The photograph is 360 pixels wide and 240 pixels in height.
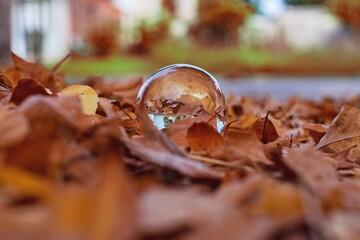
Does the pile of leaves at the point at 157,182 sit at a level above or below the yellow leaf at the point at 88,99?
Result: above

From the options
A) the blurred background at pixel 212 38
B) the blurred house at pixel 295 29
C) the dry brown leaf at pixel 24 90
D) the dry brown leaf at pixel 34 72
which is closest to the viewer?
the dry brown leaf at pixel 24 90

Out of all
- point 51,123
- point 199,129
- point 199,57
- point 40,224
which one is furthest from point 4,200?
point 199,57

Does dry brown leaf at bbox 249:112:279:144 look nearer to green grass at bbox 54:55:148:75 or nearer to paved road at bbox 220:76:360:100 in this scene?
paved road at bbox 220:76:360:100

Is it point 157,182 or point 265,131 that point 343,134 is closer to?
point 265,131

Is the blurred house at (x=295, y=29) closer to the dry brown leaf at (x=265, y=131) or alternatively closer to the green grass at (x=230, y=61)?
the green grass at (x=230, y=61)

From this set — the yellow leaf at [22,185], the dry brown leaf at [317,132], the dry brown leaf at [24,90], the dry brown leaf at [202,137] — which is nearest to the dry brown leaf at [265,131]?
the dry brown leaf at [317,132]

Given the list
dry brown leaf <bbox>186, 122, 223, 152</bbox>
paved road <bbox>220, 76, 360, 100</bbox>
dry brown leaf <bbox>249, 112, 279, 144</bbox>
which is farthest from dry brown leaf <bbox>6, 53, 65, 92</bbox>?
paved road <bbox>220, 76, 360, 100</bbox>

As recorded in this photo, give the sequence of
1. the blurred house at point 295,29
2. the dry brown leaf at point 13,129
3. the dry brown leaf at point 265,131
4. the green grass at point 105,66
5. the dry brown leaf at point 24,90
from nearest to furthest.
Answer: the dry brown leaf at point 13,129 < the dry brown leaf at point 24,90 < the dry brown leaf at point 265,131 < the green grass at point 105,66 < the blurred house at point 295,29

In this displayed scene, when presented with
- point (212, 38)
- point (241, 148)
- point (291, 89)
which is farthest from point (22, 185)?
point (212, 38)
